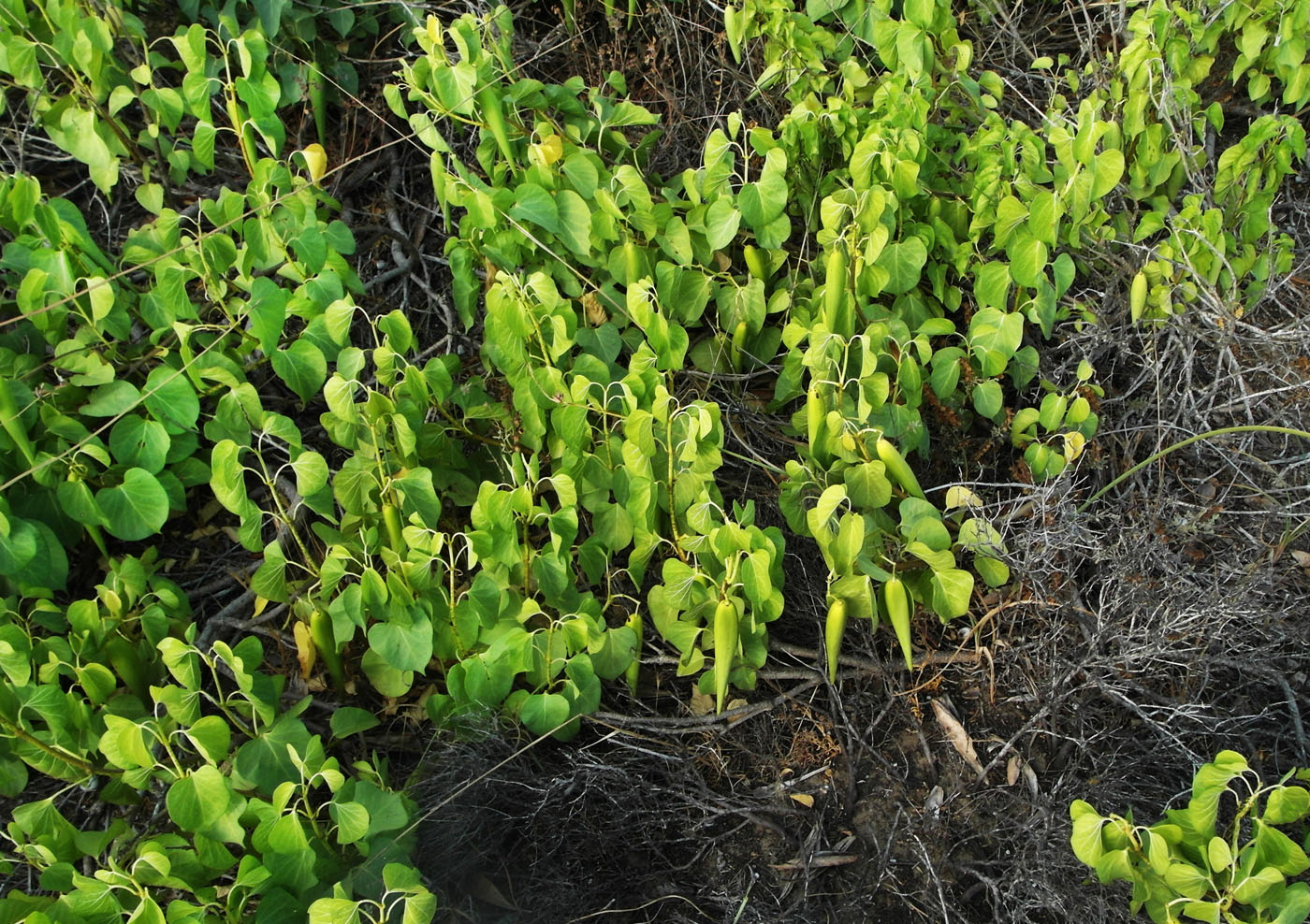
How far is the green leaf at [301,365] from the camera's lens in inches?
72.4

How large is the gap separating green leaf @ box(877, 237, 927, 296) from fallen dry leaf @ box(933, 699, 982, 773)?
0.75 m

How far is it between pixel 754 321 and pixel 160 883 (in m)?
1.33

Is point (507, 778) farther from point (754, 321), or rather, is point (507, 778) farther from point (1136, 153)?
point (1136, 153)

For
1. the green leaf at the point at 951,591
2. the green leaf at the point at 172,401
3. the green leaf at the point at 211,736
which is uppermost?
the green leaf at the point at 172,401

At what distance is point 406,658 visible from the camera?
166 cm

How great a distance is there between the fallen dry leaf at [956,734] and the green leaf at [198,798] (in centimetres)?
112

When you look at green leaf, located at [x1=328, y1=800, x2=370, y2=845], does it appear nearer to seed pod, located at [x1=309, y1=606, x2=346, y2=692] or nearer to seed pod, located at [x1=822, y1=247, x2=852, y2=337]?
seed pod, located at [x1=309, y1=606, x2=346, y2=692]

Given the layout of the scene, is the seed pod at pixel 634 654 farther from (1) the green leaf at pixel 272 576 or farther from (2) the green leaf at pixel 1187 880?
(2) the green leaf at pixel 1187 880

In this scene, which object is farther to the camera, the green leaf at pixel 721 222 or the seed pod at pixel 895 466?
the green leaf at pixel 721 222

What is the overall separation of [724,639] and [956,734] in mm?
475

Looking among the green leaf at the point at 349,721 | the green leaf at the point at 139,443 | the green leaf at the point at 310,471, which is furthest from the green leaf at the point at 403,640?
the green leaf at the point at 139,443

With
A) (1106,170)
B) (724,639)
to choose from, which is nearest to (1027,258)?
(1106,170)

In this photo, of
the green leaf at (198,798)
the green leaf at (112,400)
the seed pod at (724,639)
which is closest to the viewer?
the green leaf at (198,798)

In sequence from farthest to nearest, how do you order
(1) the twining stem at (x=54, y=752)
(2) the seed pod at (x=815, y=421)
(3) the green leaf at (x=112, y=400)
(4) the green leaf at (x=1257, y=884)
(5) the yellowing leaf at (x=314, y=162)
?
(5) the yellowing leaf at (x=314, y=162) → (3) the green leaf at (x=112, y=400) → (2) the seed pod at (x=815, y=421) → (1) the twining stem at (x=54, y=752) → (4) the green leaf at (x=1257, y=884)
